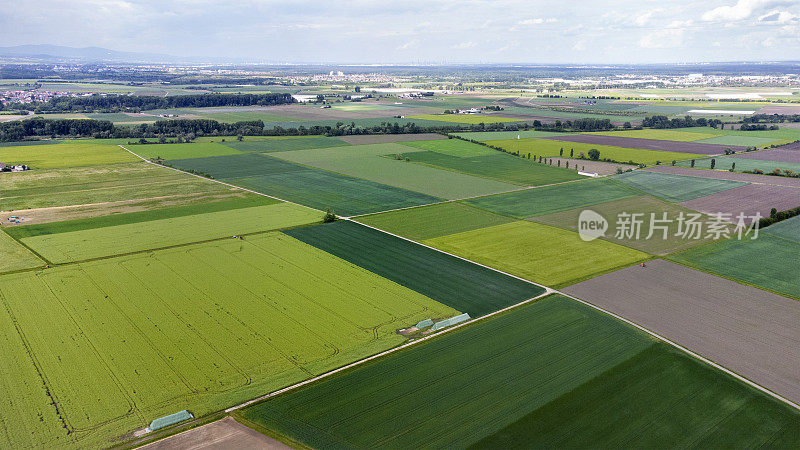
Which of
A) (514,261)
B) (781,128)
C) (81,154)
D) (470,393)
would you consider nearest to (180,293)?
(470,393)

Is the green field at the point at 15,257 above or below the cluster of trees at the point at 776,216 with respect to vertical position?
below

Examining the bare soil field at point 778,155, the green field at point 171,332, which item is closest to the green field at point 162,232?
the green field at point 171,332

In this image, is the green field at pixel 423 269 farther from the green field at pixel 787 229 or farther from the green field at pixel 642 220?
the green field at pixel 787 229

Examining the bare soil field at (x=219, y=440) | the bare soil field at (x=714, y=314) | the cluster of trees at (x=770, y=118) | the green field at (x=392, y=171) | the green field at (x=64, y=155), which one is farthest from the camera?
the cluster of trees at (x=770, y=118)

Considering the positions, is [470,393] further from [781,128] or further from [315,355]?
[781,128]

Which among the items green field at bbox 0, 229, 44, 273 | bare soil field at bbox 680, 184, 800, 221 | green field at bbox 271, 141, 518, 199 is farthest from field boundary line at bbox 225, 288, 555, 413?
bare soil field at bbox 680, 184, 800, 221

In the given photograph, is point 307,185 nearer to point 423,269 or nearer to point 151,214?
point 151,214

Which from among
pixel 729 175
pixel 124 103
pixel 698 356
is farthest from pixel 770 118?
pixel 124 103
